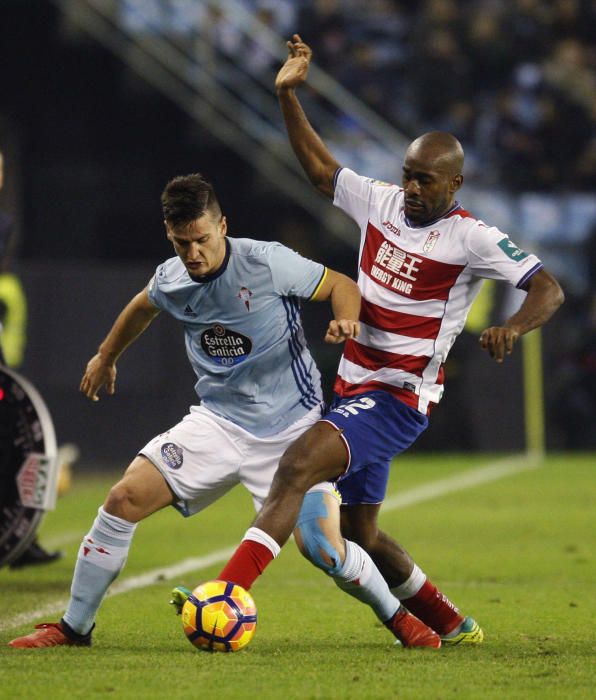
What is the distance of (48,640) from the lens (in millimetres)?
5555

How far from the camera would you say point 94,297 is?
13.9 metres

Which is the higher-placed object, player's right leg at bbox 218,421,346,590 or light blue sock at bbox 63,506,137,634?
player's right leg at bbox 218,421,346,590

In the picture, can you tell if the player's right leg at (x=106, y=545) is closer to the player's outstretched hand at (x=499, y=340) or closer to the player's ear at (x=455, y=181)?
the player's outstretched hand at (x=499, y=340)

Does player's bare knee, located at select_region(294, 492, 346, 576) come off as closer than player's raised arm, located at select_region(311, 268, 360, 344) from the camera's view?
No

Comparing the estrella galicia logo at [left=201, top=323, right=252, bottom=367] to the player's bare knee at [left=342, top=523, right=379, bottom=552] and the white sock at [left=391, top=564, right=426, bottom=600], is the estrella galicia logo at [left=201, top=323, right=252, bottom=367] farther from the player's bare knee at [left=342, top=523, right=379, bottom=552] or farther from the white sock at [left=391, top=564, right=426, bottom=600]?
the white sock at [left=391, top=564, right=426, bottom=600]

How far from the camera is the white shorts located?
18.3 feet

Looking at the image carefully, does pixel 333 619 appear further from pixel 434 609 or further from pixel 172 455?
pixel 172 455

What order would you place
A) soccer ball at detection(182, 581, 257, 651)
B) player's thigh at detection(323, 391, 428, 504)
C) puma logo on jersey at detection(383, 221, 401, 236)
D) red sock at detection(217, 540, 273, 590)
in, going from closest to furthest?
soccer ball at detection(182, 581, 257, 651) < red sock at detection(217, 540, 273, 590) < player's thigh at detection(323, 391, 428, 504) < puma logo on jersey at detection(383, 221, 401, 236)

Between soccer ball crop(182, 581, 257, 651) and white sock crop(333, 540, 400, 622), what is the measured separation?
17.3 inches

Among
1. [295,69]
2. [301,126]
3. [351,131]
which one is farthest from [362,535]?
[351,131]

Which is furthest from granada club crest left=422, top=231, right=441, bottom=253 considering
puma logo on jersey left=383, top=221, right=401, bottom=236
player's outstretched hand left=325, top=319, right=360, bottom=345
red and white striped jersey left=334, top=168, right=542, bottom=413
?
player's outstretched hand left=325, top=319, right=360, bottom=345

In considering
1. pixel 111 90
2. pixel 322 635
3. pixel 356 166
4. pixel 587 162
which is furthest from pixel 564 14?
pixel 322 635

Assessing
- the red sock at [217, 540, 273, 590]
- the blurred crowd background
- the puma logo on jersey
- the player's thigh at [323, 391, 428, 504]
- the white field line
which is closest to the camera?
the red sock at [217, 540, 273, 590]

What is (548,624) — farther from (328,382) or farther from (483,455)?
(483,455)
